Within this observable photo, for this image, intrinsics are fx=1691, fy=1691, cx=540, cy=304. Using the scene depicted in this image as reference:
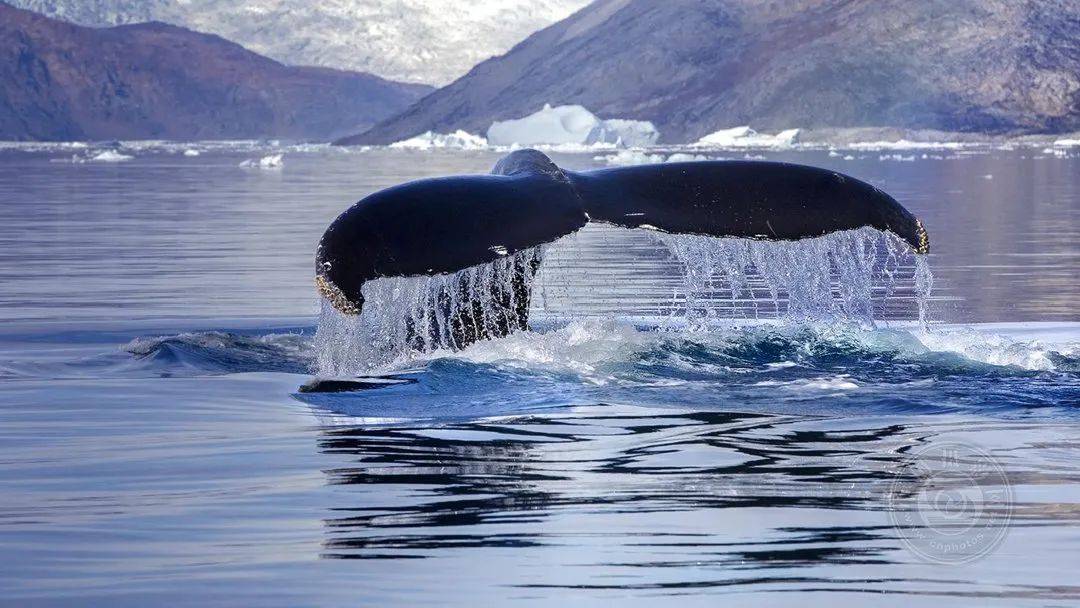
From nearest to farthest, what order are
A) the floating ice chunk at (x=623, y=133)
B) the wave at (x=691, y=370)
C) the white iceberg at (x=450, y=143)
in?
the wave at (x=691, y=370), the floating ice chunk at (x=623, y=133), the white iceberg at (x=450, y=143)

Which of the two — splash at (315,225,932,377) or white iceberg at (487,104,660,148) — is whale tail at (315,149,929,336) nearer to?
splash at (315,225,932,377)

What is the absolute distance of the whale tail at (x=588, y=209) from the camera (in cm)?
650

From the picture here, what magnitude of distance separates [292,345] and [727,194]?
3.36m

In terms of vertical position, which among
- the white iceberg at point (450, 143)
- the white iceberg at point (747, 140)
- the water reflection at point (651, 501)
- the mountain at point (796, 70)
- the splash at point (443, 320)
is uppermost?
the mountain at point (796, 70)

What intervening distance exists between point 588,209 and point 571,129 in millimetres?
95056

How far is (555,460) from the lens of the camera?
5.91 m

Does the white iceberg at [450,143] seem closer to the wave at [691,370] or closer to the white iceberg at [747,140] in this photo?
the white iceberg at [747,140]

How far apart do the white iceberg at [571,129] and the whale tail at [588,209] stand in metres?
92.1

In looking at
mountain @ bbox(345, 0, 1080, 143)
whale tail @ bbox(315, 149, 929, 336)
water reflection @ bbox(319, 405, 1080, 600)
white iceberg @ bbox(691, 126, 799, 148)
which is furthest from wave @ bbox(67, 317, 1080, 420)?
mountain @ bbox(345, 0, 1080, 143)

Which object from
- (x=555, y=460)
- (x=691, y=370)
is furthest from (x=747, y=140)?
(x=555, y=460)

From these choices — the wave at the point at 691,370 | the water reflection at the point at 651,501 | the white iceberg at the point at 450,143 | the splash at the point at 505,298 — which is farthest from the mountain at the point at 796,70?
the water reflection at the point at 651,501

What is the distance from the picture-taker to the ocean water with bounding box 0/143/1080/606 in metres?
4.25

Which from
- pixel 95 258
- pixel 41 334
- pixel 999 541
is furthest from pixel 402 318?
pixel 95 258

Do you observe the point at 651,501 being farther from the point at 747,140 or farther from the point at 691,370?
the point at 747,140
